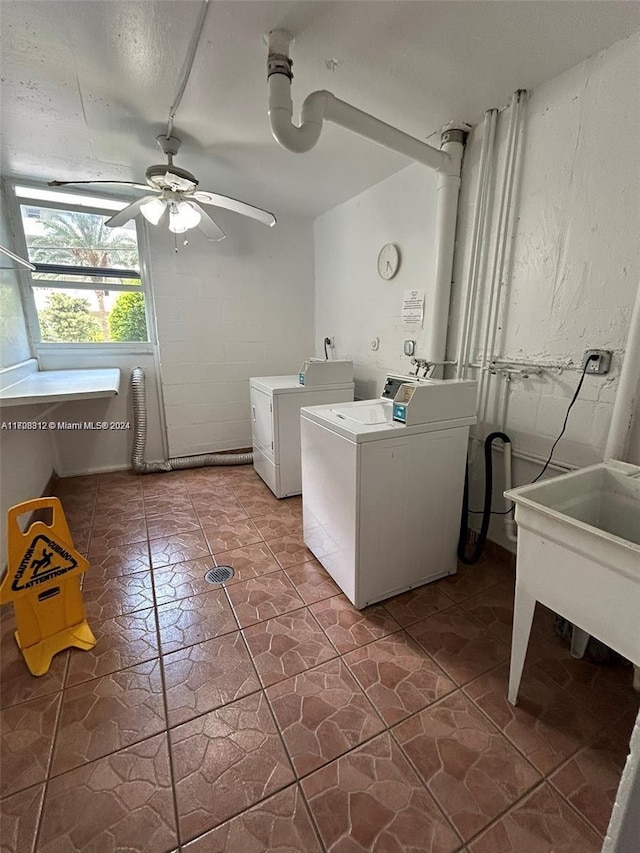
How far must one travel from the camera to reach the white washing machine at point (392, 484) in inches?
67.8

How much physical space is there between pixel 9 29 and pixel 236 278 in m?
2.28

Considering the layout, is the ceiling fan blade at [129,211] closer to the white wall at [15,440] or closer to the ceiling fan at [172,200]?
the ceiling fan at [172,200]

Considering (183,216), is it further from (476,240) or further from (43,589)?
(43,589)

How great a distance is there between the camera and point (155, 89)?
1.76 meters

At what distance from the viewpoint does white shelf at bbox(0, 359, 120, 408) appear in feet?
6.17

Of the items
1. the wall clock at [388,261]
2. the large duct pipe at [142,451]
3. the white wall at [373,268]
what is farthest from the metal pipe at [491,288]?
the large duct pipe at [142,451]

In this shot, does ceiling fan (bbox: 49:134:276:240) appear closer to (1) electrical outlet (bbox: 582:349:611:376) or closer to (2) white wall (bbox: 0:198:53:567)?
(2) white wall (bbox: 0:198:53:567)

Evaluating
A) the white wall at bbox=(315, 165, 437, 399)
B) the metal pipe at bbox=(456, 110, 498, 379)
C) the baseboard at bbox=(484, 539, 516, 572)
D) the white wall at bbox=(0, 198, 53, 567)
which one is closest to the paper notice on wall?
the white wall at bbox=(315, 165, 437, 399)

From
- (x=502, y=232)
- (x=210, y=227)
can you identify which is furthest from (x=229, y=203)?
(x=502, y=232)

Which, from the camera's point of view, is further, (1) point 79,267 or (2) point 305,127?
(1) point 79,267

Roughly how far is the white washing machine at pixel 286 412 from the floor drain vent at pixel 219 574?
37.0 inches

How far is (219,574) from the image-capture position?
6.91 ft

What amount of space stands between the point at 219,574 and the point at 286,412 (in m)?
1.28

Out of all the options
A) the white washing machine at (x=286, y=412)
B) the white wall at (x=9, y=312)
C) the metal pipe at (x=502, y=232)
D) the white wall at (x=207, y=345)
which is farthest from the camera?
the white wall at (x=207, y=345)
